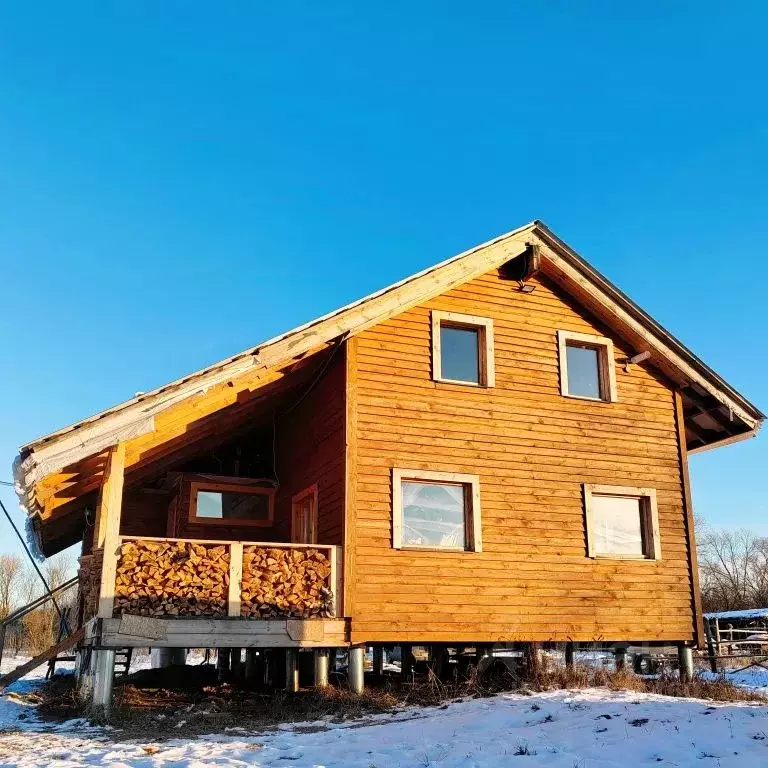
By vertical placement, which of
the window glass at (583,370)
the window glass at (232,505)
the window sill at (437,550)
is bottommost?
the window sill at (437,550)

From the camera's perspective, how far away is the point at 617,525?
15.5 meters

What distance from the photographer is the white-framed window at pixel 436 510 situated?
13.8 meters

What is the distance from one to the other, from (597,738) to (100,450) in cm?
745

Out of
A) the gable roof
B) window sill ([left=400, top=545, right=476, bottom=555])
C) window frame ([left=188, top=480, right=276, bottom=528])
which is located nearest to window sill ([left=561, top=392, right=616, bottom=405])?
the gable roof

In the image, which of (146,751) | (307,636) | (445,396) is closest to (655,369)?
(445,396)

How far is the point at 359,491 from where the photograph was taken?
1355 cm

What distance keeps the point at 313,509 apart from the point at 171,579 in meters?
3.46

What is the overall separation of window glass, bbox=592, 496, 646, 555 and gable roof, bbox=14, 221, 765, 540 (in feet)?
9.26

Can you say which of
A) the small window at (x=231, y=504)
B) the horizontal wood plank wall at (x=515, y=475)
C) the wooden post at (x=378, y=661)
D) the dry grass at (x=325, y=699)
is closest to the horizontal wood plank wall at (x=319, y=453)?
the small window at (x=231, y=504)

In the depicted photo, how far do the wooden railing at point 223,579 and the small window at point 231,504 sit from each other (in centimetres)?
421

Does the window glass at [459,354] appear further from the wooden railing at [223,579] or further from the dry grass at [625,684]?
the dry grass at [625,684]

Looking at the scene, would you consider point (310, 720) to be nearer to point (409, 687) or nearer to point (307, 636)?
point (307, 636)

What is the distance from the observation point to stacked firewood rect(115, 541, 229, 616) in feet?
39.4

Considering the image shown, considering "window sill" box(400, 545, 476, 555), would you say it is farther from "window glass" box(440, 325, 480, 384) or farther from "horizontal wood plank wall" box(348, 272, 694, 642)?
"window glass" box(440, 325, 480, 384)
